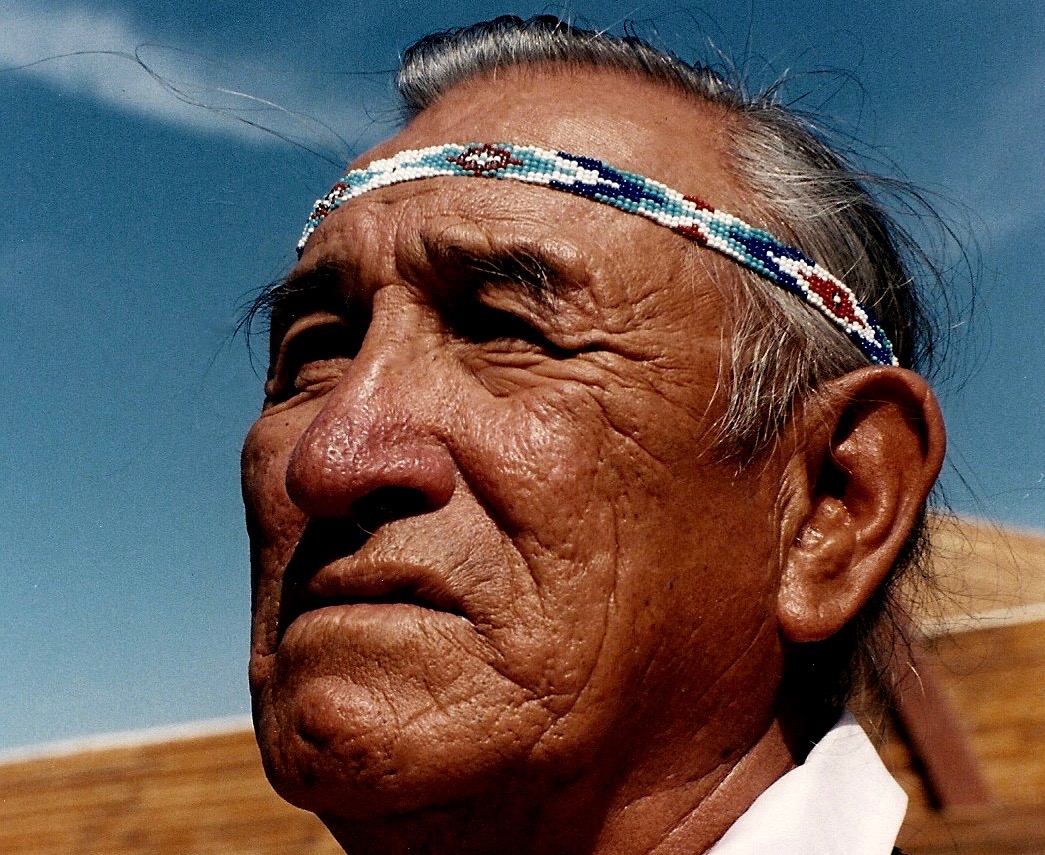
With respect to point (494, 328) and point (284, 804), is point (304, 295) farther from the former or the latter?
point (284, 804)

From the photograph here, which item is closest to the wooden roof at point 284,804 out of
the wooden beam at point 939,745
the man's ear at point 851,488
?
the wooden beam at point 939,745

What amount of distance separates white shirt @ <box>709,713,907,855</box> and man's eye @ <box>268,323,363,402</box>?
1120 mm

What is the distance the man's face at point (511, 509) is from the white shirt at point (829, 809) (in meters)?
0.13

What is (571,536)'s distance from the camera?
203 cm

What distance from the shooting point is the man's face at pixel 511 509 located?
1.95 meters

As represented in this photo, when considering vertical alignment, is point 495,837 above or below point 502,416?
below

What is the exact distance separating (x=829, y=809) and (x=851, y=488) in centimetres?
58

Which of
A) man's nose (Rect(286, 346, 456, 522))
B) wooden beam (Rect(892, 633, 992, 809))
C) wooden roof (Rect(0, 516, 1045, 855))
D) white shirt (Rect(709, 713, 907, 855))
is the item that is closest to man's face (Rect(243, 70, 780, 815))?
man's nose (Rect(286, 346, 456, 522))

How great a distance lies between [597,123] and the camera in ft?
7.88

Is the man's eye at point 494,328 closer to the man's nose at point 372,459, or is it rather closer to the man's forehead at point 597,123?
the man's nose at point 372,459

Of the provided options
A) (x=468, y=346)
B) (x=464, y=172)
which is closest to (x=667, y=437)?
(x=468, y=346)

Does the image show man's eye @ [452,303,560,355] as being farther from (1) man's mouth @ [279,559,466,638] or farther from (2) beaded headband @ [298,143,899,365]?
(1) man's mouth @ [279,559,466,638]

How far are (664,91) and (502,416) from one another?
2.96ft

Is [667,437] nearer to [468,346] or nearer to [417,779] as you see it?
[468,346]
